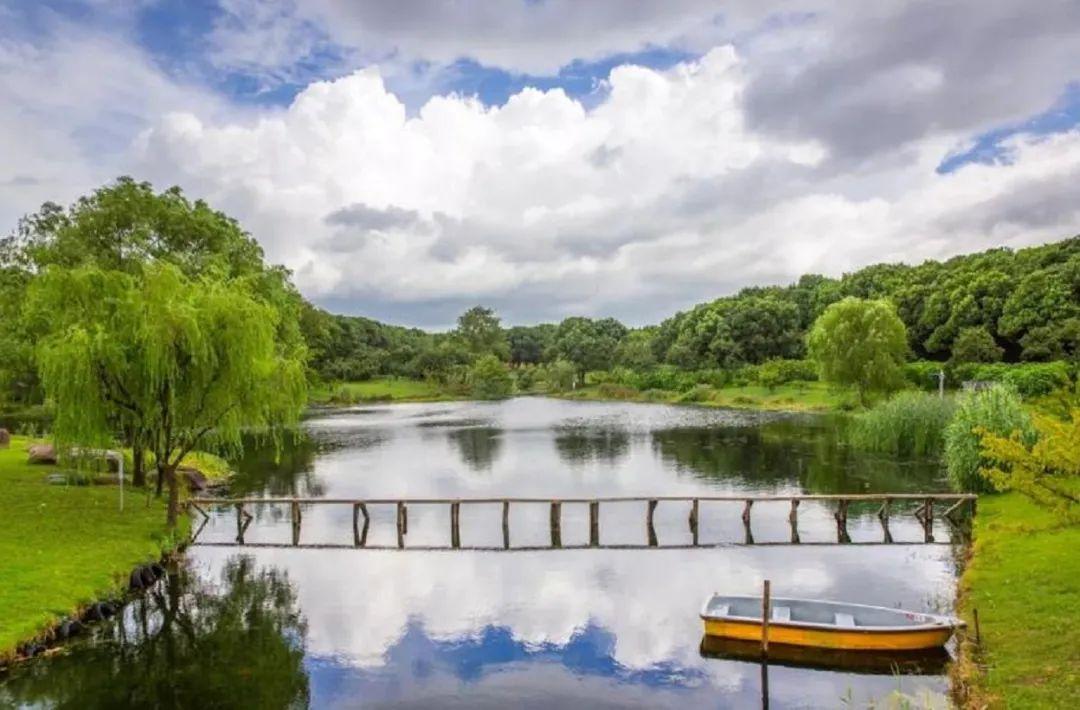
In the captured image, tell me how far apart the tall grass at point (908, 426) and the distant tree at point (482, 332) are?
377ft

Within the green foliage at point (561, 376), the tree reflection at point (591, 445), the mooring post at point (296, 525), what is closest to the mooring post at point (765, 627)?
the mooring post at point (296, 525)

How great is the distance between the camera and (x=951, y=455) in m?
37.1

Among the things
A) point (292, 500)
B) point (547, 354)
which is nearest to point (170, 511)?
point (292, 500)

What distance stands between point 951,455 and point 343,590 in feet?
90.6

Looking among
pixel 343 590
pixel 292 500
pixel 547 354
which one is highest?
pixel 547 354

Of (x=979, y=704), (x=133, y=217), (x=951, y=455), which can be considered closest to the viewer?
(x=979, y=704)

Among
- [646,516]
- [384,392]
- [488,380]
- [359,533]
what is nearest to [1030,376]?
[646,516]

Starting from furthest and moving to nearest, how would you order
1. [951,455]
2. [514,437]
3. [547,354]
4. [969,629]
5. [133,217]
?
[547,354], [514,437], [133,217], [951,455], [969,629]

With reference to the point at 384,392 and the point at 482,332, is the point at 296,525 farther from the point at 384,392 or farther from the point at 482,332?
the point at 482,332

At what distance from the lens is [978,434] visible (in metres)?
36.4

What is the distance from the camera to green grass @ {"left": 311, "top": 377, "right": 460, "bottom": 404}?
124m

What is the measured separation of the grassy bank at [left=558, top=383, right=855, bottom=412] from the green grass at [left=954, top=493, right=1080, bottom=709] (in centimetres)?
5784

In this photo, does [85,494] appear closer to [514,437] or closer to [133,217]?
[133,217]

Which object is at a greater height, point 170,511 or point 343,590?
point 170,511
